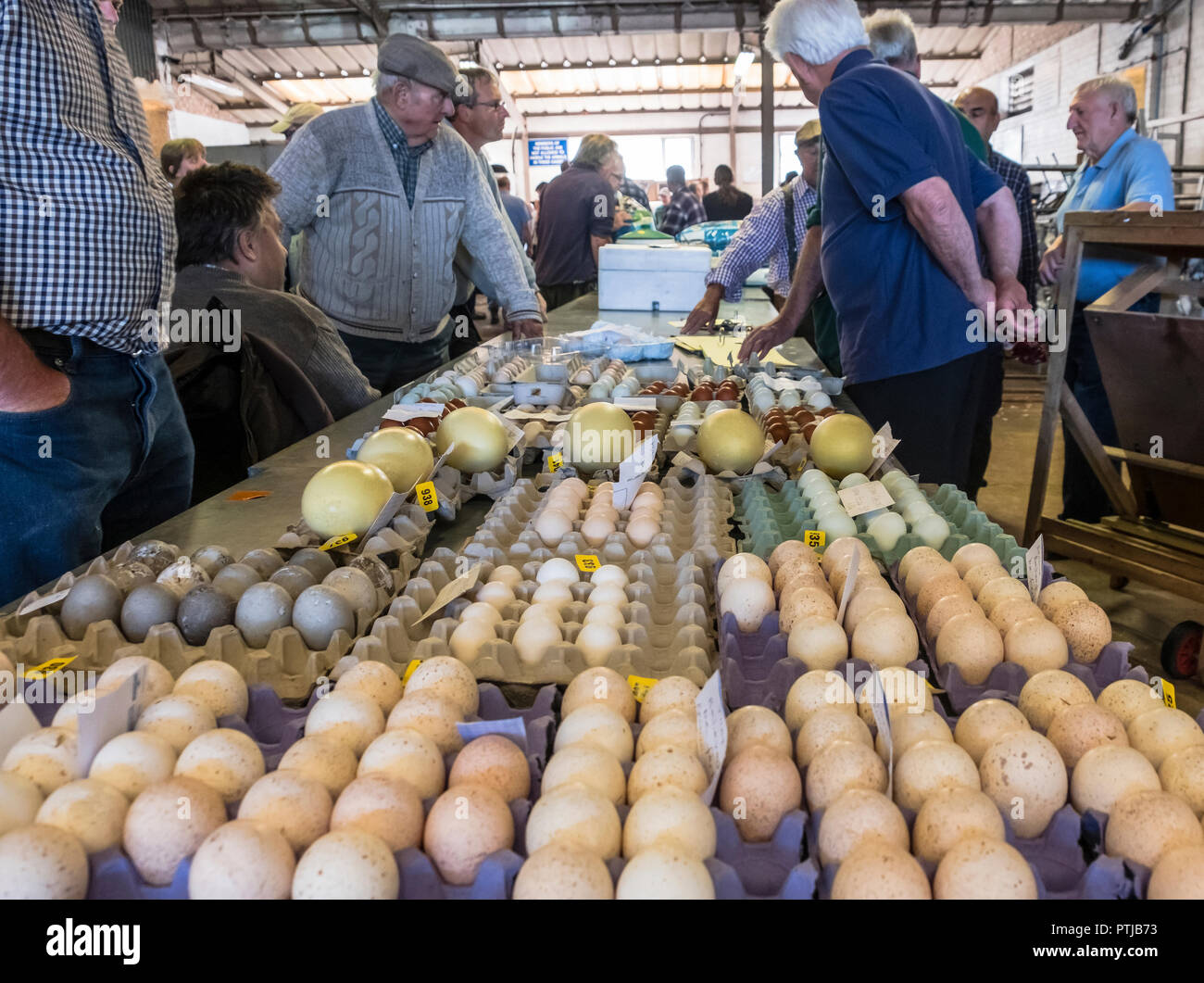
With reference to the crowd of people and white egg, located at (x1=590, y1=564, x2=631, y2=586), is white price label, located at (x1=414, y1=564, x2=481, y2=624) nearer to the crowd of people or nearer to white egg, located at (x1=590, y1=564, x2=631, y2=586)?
white egg, located at (x1=590, y1=564, x2=631, y2=586)

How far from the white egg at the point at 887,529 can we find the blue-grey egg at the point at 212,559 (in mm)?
1131

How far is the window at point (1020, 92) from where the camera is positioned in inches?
606

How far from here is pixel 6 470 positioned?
1.78 m

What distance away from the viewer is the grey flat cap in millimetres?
3369

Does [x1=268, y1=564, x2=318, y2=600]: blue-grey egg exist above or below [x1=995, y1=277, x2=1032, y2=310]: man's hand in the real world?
below

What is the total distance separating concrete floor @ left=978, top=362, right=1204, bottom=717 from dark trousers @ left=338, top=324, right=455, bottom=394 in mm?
2810

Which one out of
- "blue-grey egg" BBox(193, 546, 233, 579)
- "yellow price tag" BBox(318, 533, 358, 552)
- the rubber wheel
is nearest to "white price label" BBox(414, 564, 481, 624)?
"yellow price tag" BBox(318, 533, 358, 552)

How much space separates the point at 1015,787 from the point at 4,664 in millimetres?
1228

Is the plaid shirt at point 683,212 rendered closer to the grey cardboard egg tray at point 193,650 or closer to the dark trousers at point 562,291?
the dark trousers at point 562,291

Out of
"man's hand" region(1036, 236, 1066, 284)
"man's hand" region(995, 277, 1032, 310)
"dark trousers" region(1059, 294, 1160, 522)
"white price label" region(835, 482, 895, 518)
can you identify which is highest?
"man's hand" region(1036, 236, 1066, 284)

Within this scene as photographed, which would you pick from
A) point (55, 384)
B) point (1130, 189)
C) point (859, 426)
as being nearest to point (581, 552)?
point (859, 426)

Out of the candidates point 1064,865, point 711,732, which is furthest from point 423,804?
point 1064,865

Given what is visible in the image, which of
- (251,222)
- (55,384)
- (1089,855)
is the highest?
(251,222)
